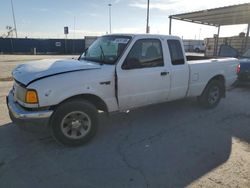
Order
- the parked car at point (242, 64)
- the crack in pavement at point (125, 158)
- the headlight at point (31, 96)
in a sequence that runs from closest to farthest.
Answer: the crack in pavement at point (125, 158), the headlight at point (31, 96), the parked car at point (242, 64)

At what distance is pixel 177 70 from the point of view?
15.9 feet

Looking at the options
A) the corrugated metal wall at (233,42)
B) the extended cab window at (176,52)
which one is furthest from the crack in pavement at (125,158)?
the corrugated metal wall at (233,42)

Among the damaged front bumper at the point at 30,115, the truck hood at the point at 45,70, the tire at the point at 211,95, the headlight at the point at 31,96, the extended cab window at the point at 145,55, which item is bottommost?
the tire at the point at 211,95

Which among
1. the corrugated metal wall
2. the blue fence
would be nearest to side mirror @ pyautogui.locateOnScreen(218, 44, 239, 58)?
the corrugated metal wall

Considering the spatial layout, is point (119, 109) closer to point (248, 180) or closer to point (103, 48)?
point (103, 48)

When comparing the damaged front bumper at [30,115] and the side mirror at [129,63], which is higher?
the side mirror at [129,63]

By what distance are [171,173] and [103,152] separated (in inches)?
44.4

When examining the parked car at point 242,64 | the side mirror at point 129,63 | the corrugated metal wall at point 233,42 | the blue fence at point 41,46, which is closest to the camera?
the side mirror at point 129,63

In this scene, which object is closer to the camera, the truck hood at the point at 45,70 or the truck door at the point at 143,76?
the truck hood at the point at 45,70

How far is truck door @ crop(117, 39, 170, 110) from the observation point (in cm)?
404

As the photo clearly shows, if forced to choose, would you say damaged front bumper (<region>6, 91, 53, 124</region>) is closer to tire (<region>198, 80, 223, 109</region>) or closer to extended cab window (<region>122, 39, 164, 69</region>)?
extended cab window (<region>122, 39, 164, 69</region>)

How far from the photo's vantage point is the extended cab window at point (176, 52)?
478cm

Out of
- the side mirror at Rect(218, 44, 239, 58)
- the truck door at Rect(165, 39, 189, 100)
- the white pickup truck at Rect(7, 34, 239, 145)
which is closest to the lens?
the white pickup truck at Rect(7, 34, 239, 145)

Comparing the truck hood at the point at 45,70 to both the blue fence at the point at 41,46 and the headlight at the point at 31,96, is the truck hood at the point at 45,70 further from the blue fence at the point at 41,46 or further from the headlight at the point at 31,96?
the blue fence at the point at 41,46
